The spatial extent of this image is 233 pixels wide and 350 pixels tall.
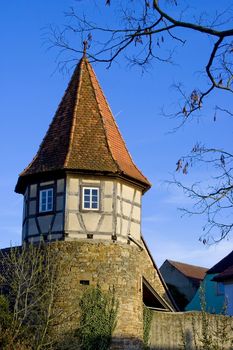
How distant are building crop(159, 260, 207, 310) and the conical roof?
48.9 ft

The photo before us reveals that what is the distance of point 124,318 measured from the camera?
20.3 metres

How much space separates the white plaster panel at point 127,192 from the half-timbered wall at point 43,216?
1.91 metres

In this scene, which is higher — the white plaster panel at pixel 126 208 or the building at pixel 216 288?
the white plaster panel at pixel 126 208

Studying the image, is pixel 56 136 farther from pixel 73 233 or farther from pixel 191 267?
pixel 191 267

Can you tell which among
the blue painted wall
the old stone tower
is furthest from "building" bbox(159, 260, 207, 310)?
the old stone tower

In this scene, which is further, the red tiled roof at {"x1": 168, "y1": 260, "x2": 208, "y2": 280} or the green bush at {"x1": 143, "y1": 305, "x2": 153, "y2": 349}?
the red tiled roof at {"x1": 168, "y1": 260, "x2": 208, "y2": 280}

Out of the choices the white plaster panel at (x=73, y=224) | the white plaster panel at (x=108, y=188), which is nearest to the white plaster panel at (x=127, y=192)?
the white plaster panel at (x=108, y=188)

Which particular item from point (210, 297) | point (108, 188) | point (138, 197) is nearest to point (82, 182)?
point (108, 188)

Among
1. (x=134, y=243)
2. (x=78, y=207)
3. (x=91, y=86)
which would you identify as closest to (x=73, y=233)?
(x=78, y=207)

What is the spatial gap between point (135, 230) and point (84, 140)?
325 centimetres

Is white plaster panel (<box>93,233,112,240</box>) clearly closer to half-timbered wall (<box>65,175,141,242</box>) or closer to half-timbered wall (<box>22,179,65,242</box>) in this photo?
half-timbered wall (<box>65,175,141,242</box>)

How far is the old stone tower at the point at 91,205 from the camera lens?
2034 centimetres

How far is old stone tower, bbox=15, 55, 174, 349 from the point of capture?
20344 mm

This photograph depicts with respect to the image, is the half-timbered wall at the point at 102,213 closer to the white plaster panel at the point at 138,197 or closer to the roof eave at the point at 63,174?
the roof eave at the point at 63,174
